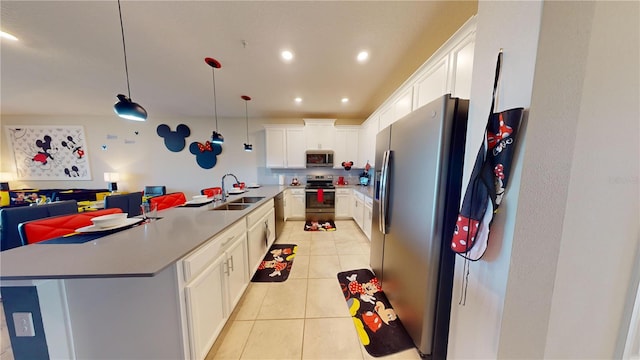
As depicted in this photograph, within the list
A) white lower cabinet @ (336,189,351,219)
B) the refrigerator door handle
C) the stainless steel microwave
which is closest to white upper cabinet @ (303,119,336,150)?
the stainless steel microwave

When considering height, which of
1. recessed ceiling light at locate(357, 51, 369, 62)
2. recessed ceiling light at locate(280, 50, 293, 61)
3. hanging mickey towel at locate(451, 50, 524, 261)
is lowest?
hanging mickey towel at locate(451, 50, 524, 261)

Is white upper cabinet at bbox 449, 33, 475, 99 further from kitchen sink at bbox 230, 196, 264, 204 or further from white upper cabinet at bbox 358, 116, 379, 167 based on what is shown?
kitchen sink at bbox 230, 196, 264, 204

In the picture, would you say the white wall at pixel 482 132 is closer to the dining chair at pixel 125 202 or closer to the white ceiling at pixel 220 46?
the white ceiling at pixel 220 46

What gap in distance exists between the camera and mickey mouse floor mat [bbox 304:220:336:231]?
3686mm

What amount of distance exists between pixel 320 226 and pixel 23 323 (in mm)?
3298

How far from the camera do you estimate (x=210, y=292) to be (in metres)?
1.27

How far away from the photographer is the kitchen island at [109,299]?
92cm

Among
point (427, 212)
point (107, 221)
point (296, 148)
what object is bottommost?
point (107, 221)

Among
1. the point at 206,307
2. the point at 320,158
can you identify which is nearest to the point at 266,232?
the point at 206,307

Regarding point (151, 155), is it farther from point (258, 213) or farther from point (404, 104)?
point (404, 104)

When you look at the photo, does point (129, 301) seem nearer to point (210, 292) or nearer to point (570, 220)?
point (210, 292)

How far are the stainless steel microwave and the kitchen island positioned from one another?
324 centimetres

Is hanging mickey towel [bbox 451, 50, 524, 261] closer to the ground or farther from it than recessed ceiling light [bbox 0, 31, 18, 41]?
closer to the ground

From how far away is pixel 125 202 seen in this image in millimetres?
2672
